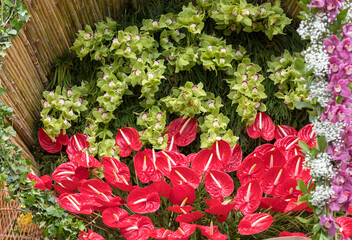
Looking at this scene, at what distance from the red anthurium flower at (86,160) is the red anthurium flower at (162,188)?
20 centimetres

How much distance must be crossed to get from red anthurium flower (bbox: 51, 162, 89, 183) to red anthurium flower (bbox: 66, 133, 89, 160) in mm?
48

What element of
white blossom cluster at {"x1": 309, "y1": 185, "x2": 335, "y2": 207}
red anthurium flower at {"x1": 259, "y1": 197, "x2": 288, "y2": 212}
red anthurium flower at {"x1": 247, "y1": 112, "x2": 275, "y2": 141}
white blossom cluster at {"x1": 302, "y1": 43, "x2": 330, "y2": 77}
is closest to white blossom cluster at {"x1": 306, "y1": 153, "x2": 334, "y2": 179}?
white blossom cluster at {"x1": 309, "y1": 185, "x2": 335, "y2": 207}

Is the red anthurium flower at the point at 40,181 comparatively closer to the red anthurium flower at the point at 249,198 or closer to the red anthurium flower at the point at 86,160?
the red anthurium flower at the point at 86,160

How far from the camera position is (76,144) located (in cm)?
136

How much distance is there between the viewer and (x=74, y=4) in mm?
1389

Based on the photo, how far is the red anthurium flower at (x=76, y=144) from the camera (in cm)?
135

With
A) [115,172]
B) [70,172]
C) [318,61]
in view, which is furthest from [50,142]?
[318,61]

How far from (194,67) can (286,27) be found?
286 millimetres

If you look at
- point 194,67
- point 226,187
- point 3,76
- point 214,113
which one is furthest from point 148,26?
point 226,187

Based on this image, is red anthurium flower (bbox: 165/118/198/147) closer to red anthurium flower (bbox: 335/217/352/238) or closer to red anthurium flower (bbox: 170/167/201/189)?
red anthurium flower (bbox: 170/167/201/189)

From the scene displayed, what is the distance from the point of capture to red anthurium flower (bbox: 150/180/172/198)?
1131 millimetres

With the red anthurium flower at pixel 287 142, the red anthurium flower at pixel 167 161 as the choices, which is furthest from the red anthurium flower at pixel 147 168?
the red anthurium flower at pixel 287 142

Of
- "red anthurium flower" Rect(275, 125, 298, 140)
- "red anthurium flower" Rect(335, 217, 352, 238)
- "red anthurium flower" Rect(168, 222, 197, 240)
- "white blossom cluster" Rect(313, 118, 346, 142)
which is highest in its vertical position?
"white blossom cluster" Rect(313, 118, 346, 142)

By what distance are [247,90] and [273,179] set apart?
0.89 ft
